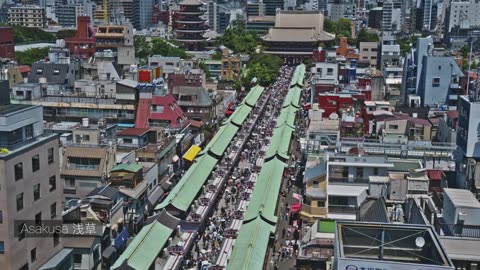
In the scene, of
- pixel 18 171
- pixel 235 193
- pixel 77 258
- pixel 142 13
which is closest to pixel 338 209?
pixel 235 193

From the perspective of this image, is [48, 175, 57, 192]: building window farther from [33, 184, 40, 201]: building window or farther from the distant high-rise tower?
the distant high-rise tower

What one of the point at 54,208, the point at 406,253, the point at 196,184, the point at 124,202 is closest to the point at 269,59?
the point at 196,184

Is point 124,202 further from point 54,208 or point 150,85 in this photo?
point 150,85

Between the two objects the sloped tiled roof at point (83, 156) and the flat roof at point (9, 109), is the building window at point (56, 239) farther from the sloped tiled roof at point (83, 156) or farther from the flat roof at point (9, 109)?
the sloped tiled roof at point (83, 156)

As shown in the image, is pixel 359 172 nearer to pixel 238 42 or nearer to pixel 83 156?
pixel 83 156

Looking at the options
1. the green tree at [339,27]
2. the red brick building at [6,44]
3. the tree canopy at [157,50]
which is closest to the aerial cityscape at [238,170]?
the red brick building at [6,44]

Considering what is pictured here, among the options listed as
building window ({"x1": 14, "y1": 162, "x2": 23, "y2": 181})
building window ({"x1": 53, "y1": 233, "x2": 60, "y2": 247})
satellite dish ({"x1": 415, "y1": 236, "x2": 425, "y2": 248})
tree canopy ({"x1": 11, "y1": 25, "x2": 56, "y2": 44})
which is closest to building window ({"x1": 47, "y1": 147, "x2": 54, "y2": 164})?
building window ({"x1": 14, "y1": 162, "x2": 23, "y2": 181})
